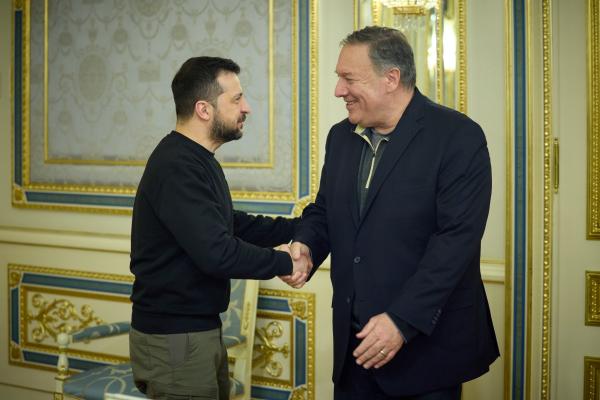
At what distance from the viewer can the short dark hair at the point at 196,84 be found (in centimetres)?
260

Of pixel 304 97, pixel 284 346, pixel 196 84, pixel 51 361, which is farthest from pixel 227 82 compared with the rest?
pixel 51 361

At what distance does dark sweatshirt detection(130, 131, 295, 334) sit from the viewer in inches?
94.4

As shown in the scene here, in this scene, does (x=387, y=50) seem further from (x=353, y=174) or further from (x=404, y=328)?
(x=404, y=328)

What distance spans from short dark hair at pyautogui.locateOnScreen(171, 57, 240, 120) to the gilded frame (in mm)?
1203

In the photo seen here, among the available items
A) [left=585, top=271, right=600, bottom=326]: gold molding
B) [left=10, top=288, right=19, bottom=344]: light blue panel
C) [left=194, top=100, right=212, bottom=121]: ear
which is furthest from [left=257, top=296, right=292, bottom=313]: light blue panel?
[left=10, top=288, right=19, bottom=344]: light blue panel

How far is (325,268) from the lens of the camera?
3.78 meters

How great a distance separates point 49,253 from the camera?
4543mm

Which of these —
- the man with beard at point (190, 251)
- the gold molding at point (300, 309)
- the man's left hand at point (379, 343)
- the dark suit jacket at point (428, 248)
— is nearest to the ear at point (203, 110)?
the man with beard at point (190, 251)

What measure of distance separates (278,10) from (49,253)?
1.97m

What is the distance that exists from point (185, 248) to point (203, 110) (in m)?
0.49

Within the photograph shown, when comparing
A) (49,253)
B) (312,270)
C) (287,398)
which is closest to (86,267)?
(49,253)

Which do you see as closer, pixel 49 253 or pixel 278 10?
pixel 278 10

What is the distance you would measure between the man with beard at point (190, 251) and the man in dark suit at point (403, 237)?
36cm

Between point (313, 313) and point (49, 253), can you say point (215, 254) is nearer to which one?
point (313, 313)
